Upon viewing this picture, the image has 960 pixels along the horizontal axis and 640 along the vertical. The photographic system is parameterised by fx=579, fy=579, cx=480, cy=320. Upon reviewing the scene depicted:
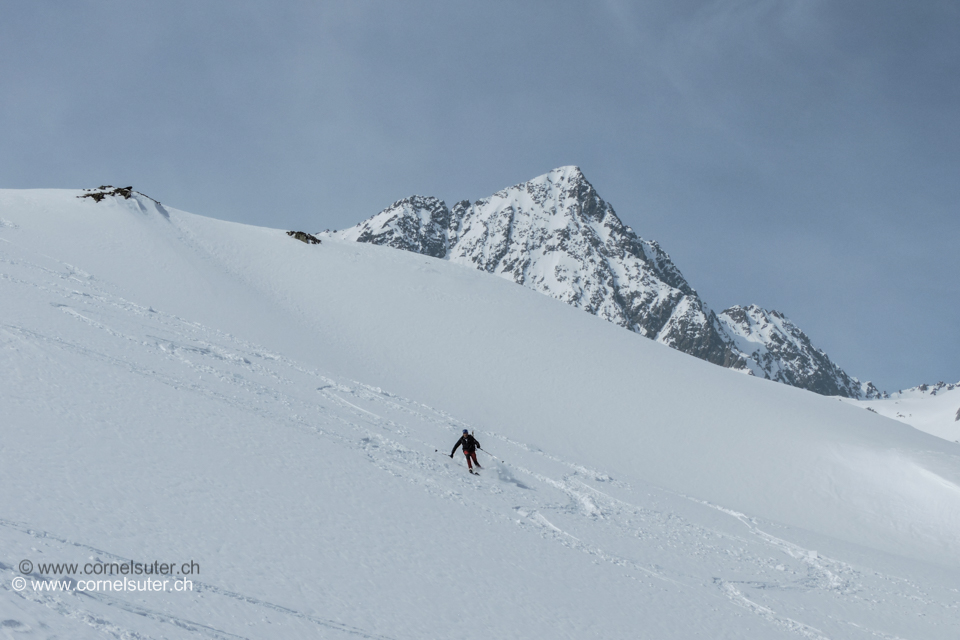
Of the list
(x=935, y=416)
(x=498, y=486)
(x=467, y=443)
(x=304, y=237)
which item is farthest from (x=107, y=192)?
(x=935, y=416)

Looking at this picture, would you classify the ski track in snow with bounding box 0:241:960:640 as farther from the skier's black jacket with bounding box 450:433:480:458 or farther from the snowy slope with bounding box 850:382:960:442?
the snowy slope with bounding box 850:382:960:442

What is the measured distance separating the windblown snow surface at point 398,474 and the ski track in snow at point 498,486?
0.38 ft

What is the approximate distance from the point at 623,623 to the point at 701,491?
49.2ft

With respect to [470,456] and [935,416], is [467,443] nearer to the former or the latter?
[470,456]

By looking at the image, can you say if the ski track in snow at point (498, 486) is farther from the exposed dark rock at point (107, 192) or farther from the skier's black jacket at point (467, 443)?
the exposed dark rock at point (107, 192)

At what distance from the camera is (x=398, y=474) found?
15.3 m

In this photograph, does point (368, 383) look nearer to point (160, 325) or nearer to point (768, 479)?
point (160, 325)

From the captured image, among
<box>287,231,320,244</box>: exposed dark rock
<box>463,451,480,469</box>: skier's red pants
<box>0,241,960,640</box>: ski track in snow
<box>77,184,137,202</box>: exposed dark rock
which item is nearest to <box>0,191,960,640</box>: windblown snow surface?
<box>0,241,960,640</box>: ski track in snow

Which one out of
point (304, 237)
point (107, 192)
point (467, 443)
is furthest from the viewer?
point (304, 237)

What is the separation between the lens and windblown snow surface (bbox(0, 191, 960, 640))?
29.2 feet

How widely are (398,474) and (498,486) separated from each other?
11.0ft

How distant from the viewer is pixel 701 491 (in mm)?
24281

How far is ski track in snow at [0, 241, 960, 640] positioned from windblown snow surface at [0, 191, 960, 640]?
0.38 feet

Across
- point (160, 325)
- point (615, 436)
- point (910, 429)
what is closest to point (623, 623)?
point (615, 436)
